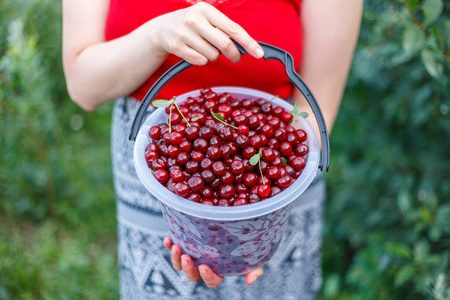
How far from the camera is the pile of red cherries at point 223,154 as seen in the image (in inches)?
29.4

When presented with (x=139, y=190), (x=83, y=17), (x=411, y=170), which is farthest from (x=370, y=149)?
(x=83, y=17)

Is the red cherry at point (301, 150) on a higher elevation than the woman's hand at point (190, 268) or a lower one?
higher

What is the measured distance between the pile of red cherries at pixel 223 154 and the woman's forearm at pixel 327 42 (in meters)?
0.25

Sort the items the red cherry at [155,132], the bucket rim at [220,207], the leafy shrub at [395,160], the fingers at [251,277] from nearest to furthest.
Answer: the bucket rim at [220,207] → the red cherry at [155,132] → the fingers at [251,277] → the leafy shrub at [395,160]

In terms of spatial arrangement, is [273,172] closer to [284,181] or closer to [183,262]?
[284,181]

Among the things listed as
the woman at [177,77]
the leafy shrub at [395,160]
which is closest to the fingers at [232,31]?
the woman at [177,77]

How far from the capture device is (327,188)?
2.07 metres

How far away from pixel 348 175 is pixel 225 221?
1.10 meters

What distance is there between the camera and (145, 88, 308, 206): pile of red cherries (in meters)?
0.75

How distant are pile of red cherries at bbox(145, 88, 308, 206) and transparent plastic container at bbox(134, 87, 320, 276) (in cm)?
2

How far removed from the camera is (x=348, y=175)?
172 cm

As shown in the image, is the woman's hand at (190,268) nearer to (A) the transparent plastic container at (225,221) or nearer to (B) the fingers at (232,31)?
(A) the transparent plastic container at (225,221)

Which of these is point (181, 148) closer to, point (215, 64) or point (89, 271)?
point (215, 64)

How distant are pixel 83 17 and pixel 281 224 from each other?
26.1 inches
